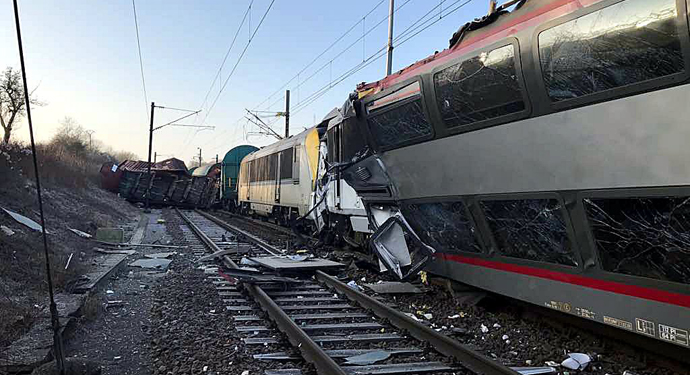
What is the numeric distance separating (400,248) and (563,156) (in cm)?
298

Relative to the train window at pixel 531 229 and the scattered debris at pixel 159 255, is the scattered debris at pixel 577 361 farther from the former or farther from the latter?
the scattered debris at pixel 159 255

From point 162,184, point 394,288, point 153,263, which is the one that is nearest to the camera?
point 394,288

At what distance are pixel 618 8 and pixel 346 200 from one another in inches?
264

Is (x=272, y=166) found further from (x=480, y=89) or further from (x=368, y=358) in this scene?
(x=368, y=358)

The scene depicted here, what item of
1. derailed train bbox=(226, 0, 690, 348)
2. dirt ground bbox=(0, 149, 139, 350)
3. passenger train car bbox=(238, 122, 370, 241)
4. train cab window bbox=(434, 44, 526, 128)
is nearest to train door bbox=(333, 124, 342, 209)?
passenger train car bbox=(238, 122, 370, 241)

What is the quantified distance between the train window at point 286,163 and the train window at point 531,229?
11.6m

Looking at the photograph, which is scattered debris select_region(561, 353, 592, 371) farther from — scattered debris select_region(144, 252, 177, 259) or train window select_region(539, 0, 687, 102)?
scattered debris select_region(144, 252, 177, 259)

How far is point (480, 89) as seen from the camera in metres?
5.00

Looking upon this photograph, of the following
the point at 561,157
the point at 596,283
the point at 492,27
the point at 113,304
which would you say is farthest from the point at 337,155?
the point at 596,283

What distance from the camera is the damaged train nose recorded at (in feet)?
21.7

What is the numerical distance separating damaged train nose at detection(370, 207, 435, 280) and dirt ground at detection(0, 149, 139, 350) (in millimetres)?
4024

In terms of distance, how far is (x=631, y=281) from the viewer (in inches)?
152

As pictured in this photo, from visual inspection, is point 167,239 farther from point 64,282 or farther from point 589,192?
point 589,192

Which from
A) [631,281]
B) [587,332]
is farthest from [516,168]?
[587,332]
